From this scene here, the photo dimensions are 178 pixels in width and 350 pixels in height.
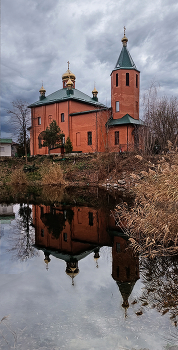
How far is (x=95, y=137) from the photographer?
32.0 m

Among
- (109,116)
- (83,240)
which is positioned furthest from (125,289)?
(109,116)

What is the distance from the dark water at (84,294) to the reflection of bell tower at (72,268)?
0.02 meters

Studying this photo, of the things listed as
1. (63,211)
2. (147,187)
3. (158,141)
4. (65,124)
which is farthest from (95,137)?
(147,187)

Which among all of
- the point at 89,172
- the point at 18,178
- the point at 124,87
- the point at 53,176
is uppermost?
the point at 124,87

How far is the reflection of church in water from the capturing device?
175 inches

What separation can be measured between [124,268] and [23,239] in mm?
3280

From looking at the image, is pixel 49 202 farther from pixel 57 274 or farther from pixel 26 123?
pixel 26 123

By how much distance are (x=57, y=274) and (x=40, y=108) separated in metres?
36.7

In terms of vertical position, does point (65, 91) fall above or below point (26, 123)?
above

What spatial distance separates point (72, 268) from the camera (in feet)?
15.4

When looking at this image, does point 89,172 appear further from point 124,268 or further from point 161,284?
point 161,284

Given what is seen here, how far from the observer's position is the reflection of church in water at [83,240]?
444 centimetres

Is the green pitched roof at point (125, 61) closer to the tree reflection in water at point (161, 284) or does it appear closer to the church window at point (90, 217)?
the church window at point (90, 217)

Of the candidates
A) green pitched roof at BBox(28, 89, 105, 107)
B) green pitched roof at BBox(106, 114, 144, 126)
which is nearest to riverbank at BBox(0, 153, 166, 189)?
green pitched roof at BBox(106, 114, 144, 126)
